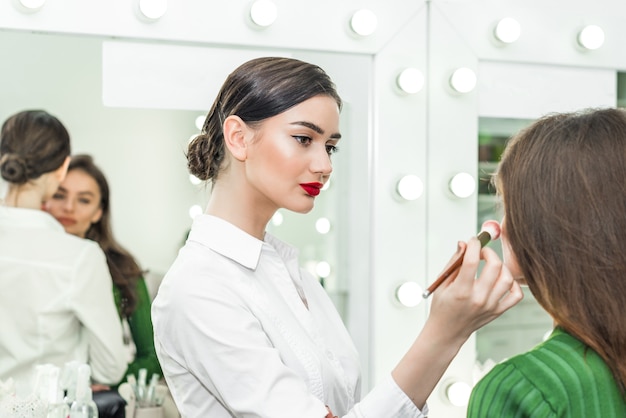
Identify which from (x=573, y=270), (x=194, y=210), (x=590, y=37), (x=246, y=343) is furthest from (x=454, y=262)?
(x=590, y=37)

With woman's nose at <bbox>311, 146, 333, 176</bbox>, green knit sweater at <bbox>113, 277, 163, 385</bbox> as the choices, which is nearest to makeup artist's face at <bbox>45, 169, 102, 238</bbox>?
green knit sweater at <bbox>113, 277, 163, 385</bbox>

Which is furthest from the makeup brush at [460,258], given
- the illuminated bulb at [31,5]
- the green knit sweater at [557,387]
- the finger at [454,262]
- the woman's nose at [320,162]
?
the illuminated bulb at [31,5]

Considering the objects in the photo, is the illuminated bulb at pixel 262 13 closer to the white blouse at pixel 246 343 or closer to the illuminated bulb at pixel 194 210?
the illuminated bulb at pixel 194 210

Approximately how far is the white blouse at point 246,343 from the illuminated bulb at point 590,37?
0.90m

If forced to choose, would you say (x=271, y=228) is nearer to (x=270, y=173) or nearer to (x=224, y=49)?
(x=224, y=49)

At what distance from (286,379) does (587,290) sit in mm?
326

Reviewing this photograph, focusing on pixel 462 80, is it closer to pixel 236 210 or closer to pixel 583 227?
pixel 236 210

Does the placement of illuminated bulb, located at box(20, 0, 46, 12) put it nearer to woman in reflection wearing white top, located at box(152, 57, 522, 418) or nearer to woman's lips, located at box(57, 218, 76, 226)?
woman's lips, located at box(57, 218, 76, 226)

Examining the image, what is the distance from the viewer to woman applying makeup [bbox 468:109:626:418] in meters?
0.66

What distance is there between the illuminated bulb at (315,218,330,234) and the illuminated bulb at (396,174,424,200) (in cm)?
15

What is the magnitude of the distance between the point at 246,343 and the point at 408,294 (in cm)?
67

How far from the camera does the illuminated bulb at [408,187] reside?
1.45 meters

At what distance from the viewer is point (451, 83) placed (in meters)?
1.49

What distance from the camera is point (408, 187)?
4.75 feet
